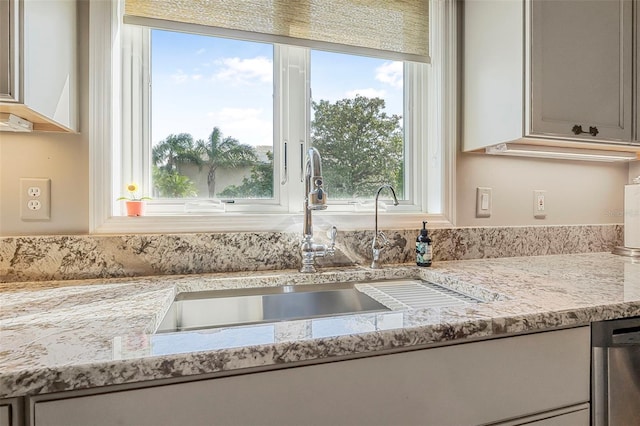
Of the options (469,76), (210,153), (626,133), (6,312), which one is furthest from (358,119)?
(6,312)

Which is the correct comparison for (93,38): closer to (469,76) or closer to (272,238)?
(272,238)

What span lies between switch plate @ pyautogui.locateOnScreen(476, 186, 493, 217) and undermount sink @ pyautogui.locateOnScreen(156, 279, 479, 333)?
51cm

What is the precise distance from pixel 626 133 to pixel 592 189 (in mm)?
450

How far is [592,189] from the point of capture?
169cm

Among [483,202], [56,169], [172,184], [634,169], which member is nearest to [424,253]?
[483,202]

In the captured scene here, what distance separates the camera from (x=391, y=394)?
63 cm

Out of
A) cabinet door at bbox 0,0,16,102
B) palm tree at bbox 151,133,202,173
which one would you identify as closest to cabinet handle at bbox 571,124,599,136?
palm tree at bbox 151,133,202,173

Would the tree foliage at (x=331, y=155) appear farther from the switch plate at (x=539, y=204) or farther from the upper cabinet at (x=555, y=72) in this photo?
the switch plate at (x=539, y=204)

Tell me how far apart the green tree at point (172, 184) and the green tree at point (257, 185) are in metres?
0.13

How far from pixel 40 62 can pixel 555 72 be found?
1.53 metres

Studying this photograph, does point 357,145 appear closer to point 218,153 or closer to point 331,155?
point 331,155

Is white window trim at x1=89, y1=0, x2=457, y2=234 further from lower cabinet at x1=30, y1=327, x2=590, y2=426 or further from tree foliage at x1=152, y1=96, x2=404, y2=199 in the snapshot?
lower cabinet at x1=30, y1=327, x2=590, y2=426

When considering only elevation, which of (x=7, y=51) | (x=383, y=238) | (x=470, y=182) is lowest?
(x=383, y=238)

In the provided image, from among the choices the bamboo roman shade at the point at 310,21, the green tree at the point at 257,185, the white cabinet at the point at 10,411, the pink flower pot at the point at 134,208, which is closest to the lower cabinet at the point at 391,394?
the white cabinet at the point at 10,411
